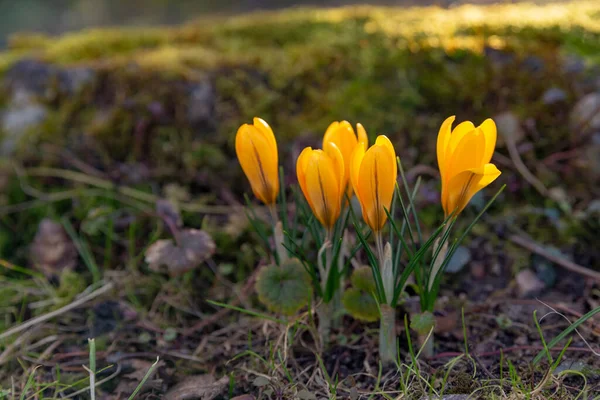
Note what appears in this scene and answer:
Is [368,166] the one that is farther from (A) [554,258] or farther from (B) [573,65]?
(B) [573,65]

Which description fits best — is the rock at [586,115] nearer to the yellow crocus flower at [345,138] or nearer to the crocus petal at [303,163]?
the yellow crocus flower at [345,138]

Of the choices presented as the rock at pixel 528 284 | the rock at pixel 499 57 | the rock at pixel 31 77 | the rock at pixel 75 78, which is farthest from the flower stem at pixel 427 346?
the rock at pixel 31 77

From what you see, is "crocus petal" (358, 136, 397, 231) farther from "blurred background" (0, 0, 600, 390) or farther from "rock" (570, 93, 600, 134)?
"rock" (570, 93, 600, 134)

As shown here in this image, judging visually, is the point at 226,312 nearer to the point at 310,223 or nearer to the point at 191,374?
the point at 191,374

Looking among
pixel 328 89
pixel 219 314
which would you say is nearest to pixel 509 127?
pixel 328 89

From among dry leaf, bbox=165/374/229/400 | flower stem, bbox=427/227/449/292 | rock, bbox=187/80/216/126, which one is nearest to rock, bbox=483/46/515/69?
rock, bbox=187/80/216/126

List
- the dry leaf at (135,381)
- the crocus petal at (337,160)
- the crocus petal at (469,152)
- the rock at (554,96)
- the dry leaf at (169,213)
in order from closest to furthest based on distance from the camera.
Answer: the crocus petal at (469,152), the crocus petal at (337,160), the dry leaf at (135,381), the dry leaf at (169,213), the rock at (554,96)
